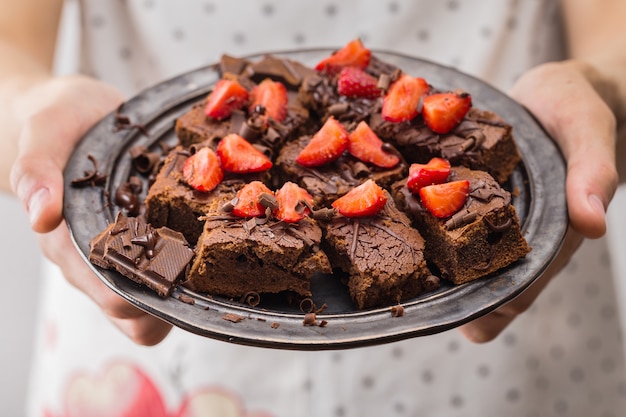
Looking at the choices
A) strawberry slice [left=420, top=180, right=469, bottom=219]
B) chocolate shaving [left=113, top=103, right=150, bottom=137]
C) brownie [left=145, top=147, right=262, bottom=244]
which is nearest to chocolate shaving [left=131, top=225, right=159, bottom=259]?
brownie [left=145, top=147, right=262, bottom=244]

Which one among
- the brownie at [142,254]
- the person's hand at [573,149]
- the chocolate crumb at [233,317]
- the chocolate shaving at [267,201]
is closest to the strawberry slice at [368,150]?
the chocolate shaving at [267,201]

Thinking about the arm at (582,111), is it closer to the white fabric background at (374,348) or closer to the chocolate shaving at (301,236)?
the white fabric background at (374,348)

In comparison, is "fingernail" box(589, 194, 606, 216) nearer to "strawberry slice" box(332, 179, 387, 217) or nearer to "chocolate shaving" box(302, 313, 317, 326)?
"strawberry slice" box(332, 179, 387, 217)

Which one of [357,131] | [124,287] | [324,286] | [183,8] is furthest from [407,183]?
[183,8]

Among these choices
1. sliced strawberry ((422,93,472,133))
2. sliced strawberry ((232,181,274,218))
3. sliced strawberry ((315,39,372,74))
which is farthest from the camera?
sliced strawberry ((315,39,372,74))

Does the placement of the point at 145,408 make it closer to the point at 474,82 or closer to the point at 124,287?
the point at 124,287
